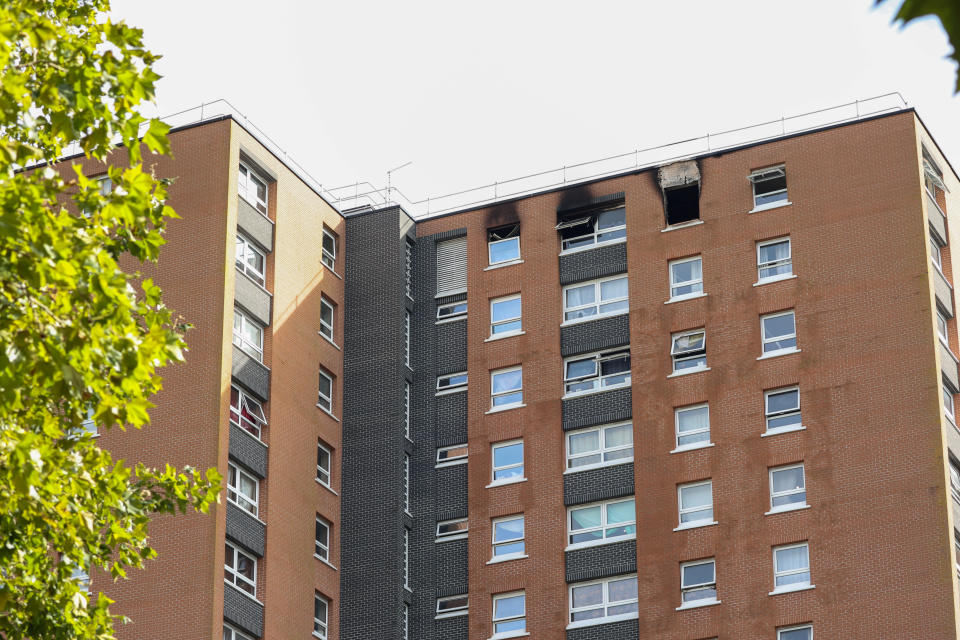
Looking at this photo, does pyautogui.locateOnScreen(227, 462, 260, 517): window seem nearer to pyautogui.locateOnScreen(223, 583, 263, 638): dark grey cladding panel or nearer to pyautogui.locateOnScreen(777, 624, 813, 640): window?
pyautogui.locateOnScreen(223, 583, 263, 638): dark grey cladding panel

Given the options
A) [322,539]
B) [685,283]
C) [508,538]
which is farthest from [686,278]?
[322,539]

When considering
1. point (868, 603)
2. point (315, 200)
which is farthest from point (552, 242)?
point (868, 603)

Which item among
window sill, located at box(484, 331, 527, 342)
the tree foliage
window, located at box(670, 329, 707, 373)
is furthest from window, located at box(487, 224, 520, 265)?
the tree foliage

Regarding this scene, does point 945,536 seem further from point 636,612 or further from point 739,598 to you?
point 636,612

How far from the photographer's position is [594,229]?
60.0 meters

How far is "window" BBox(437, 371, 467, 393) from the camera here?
2359 inches

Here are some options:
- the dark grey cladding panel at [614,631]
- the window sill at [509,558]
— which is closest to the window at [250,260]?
the window sill at [509,558]

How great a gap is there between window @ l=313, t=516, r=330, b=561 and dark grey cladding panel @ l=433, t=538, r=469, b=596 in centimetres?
354

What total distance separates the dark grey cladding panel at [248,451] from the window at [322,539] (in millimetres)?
4044

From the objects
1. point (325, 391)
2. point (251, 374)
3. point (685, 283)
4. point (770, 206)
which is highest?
point (770, 206)

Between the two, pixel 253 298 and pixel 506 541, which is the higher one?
pixel 253 298

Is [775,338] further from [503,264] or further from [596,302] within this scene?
[503,264]

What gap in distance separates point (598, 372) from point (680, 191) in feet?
22.2

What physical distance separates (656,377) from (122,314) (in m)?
38.1
